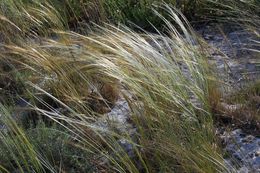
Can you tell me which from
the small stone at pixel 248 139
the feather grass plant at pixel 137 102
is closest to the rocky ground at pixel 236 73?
the small stone at pixel 248 139

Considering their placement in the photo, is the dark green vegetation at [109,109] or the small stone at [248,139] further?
the small stone at [248,139]

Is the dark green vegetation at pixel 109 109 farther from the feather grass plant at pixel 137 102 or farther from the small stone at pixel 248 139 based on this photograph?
the small stone at pixel 248 139

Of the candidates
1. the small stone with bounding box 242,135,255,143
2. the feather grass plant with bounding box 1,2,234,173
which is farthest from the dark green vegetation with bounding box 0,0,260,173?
the small stone with bounding box 242,135,255,143

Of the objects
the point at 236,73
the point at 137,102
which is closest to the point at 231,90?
the point at 236,73

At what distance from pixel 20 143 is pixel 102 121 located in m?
0.43

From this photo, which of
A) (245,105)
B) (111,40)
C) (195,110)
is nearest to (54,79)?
(111,40)

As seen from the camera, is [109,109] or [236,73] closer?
[109,109]

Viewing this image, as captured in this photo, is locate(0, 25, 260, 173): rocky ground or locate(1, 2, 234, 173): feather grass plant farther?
locate(0, 25, 260, 173): rocky ground

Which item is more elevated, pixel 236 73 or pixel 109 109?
pixel 109 109

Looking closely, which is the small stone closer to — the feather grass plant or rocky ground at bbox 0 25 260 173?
rocky ground at bbox 0 25 260 173

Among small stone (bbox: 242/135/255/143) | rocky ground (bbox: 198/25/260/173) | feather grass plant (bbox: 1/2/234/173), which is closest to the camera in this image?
feather grass plant (bbox: 1/2/234/173)

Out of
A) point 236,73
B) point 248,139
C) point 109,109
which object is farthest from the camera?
point 236,73

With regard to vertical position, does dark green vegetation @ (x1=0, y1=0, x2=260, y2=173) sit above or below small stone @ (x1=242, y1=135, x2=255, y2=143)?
above

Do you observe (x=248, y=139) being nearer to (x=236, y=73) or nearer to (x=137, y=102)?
(x=137, y=102)
